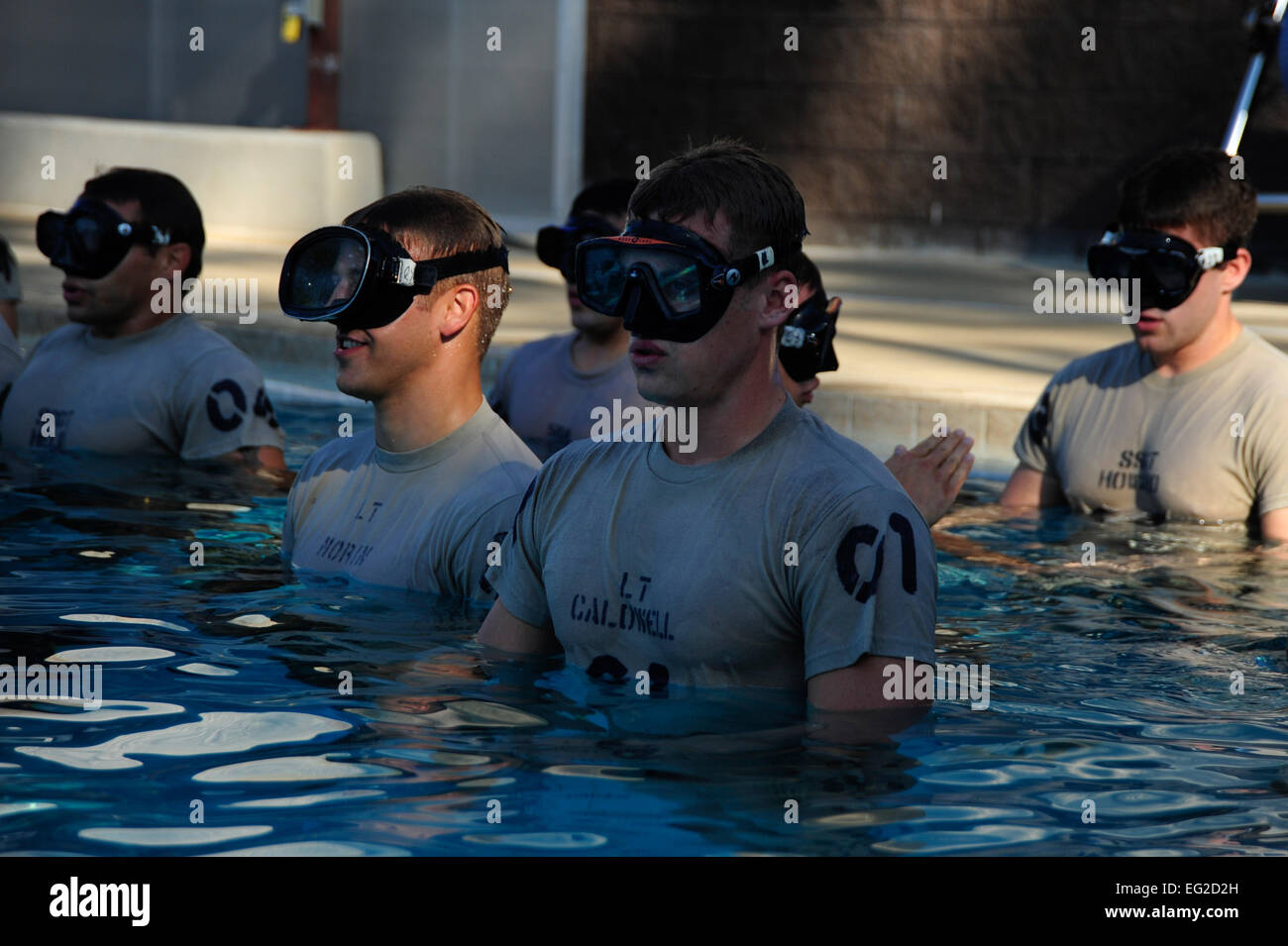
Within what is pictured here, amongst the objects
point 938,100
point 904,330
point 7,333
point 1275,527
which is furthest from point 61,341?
point 938,100

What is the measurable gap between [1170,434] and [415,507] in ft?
10.0

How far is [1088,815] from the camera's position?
3740mm

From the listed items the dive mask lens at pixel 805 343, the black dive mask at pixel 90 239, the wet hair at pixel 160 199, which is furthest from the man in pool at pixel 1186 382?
the black dive mask at pixel 90 239

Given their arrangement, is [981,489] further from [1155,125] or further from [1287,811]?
[1155,125]

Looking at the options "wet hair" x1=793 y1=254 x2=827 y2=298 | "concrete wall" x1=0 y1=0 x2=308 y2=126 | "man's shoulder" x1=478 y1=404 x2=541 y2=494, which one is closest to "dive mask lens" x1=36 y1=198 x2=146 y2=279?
"man's shoulder" x1=478 y1=404 x2=541 y2=494

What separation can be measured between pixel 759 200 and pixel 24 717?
197 centimetres

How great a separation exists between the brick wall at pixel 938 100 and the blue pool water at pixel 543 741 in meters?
9.02

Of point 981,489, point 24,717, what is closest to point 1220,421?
point 981,489

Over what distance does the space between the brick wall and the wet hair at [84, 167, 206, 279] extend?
866 centimetres

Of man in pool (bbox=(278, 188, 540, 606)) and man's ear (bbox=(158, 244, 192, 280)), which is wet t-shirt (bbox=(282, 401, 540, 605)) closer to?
man in pool (bbox=(278, 188, 540, 606))

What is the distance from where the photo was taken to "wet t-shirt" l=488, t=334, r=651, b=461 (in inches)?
287

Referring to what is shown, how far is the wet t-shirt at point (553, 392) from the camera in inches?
287

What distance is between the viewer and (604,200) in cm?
734

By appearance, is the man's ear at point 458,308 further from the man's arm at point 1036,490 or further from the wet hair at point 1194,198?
the man's arm at point 1036,490
